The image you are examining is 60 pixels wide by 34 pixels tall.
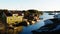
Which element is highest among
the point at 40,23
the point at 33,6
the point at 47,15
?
the point at 33,6

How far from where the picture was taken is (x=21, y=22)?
2.16 metres

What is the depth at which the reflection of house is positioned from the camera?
2.13 metres

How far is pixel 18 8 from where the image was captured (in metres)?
2.21

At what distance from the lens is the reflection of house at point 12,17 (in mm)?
2129

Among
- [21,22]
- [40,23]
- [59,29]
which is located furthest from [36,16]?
[59,29]

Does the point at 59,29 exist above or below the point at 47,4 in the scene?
below

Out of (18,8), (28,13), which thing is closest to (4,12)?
(18,8)

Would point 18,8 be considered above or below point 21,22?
above

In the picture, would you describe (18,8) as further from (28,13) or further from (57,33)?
(57,33)

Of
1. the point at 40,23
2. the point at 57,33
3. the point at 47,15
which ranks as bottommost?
the point at 57,33

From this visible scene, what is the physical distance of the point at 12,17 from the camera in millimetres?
2137

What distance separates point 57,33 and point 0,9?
1124mm

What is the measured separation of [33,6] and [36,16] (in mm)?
199

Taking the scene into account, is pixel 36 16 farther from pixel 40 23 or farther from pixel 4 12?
pixel 4 12
